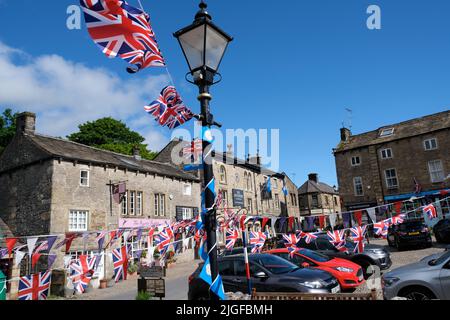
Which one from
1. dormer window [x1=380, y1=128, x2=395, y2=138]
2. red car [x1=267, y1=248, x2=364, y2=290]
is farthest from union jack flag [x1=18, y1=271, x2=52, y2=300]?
dormer window [x1=380, y1=128, x2=395, y2=138]

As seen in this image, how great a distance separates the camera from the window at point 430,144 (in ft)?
97.3

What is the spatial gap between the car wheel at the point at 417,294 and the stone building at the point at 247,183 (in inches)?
1068

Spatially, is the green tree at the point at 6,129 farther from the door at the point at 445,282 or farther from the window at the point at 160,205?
the door at the point at 445,282

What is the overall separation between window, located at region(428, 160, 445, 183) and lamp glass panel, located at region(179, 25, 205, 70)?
31.9m

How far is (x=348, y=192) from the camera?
34406 millimetres

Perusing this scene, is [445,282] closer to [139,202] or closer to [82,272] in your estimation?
[82,272]

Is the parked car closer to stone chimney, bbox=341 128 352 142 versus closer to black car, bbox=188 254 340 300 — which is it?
black car, bbox=188 254 340 300

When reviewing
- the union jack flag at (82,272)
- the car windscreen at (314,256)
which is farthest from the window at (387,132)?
the union jack flag at (82,272)

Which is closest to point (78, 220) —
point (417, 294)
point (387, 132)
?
point (417, 294)

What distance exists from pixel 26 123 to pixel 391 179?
1283 inches

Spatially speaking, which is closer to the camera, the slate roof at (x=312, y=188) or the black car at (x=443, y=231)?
the black car at (x=443, y=231)

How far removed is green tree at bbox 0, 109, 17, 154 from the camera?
37.0 meters
